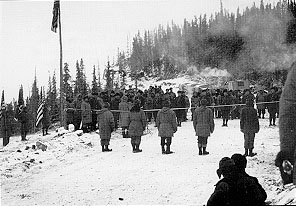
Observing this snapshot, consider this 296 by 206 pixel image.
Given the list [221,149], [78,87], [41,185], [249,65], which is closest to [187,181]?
[41,185]

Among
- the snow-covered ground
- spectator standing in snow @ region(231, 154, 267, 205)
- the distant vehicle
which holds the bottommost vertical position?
the snow-covered ground

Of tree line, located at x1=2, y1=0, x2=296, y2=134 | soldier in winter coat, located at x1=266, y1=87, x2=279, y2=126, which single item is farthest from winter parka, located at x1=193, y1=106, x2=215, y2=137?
tree line, located at x1=2, y1=0, x2=296, y2=134

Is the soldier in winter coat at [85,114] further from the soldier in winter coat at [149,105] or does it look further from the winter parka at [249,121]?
the winter parka at [249,121]

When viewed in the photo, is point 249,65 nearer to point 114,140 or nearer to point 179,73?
point 179,73

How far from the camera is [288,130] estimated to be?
9.16ft

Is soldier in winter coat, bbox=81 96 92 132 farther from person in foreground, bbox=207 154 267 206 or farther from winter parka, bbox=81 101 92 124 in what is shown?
person in foreground, bbox=207 154 267 206

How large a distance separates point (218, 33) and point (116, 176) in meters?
81.6

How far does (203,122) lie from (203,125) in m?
0.09

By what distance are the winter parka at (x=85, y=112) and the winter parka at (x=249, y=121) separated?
785cm

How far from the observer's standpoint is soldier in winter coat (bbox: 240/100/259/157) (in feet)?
31.6

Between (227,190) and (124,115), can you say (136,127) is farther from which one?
(227,190)

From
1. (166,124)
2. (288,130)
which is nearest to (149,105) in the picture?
(166,124)

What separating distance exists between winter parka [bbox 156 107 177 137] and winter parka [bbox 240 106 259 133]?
82.0 inches

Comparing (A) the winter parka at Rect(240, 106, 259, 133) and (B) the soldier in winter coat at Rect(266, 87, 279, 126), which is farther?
(B) the soldier in winter coat at Rect(266, 87, 279, 126)
